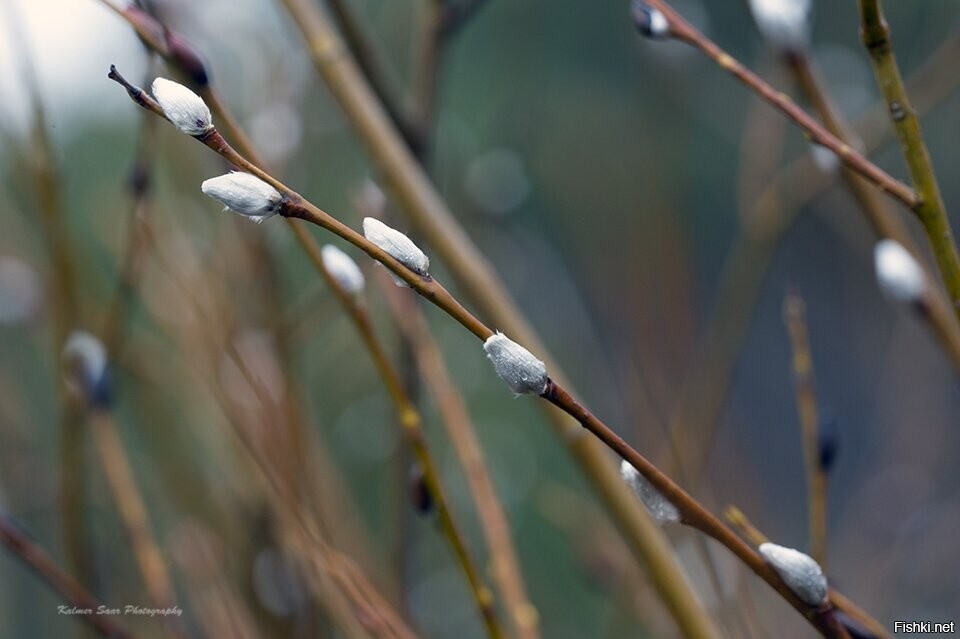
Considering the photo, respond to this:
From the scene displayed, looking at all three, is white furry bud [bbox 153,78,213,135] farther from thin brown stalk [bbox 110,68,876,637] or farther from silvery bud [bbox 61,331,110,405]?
silvery bud [bbox 61,331,110,405]

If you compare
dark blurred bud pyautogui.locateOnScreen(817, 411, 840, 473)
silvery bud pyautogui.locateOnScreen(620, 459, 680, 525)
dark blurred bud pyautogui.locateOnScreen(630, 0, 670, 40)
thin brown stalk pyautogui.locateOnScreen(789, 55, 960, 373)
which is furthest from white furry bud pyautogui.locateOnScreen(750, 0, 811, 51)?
silvery bud pyautogui.locateOnScreen(620, 459, 680, 525)

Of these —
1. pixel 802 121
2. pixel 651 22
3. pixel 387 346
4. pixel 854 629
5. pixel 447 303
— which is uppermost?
pixel 387 346

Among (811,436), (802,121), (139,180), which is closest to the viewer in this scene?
(802,121)

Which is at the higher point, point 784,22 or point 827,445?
point 784,22

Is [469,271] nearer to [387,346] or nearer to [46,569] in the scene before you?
[46,569]

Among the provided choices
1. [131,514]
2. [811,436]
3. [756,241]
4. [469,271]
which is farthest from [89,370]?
[756,241]

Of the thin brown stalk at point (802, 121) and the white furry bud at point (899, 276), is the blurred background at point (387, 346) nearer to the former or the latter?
the white furry bud at point (899, 276)

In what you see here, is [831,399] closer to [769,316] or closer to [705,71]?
[769,316]

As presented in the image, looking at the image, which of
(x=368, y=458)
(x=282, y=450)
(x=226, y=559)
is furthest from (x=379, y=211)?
(x=368, y=458)
